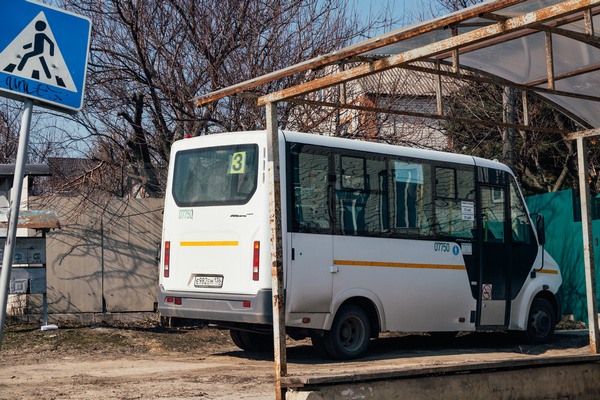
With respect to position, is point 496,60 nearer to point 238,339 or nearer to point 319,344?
point 319,344

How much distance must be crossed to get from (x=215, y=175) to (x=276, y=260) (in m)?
4.23

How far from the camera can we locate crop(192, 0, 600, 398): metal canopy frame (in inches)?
198

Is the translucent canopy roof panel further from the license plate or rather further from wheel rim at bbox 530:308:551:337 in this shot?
wheel rim at bbox 530:308:551:337

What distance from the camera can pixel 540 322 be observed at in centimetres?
1187

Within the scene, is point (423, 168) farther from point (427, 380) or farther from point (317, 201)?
point (427, 380)

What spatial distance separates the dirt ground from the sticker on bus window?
8.33 ft

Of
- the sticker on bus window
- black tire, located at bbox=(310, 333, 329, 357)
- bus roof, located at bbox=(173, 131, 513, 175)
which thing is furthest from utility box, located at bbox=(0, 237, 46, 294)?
black tire, located at bbox=(310, 333, 329, 357)

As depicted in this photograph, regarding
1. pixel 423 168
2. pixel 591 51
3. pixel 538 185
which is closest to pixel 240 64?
pixel 423 168

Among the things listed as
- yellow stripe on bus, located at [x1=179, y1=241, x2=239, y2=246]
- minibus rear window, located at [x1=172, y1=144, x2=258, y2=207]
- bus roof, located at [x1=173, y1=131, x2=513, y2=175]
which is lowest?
yellow stripe on bus, located at [x1=179, y1=241, x2=239, y2=246]

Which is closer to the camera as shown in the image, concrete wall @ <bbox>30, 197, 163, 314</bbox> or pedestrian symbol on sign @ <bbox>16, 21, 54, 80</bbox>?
pedestrian symbol on sign @ <bbox>16, 21, 54, 80</bbox>

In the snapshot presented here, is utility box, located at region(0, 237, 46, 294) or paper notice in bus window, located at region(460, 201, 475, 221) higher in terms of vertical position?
paper notice in bus window, located at region(460, 201, 475, 221)

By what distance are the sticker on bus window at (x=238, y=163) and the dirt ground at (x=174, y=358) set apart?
2.54 m

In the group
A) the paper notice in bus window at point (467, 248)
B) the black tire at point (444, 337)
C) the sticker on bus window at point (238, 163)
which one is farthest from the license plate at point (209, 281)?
the black tire at point (444, 337)

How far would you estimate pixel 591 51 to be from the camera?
7.02 metres
